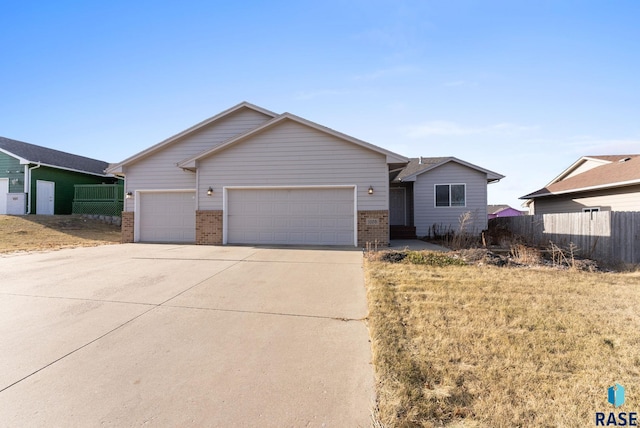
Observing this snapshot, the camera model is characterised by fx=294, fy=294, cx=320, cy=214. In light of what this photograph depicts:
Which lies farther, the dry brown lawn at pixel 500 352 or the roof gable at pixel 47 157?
the roof gable at pixel 47 157

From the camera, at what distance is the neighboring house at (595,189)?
42.1ft

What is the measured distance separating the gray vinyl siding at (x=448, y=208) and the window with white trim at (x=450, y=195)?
6.3 inches

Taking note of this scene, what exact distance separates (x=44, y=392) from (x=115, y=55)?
38.4 ft

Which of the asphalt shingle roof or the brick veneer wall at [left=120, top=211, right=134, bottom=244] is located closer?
the brick veneer wall at [left=120, top=211, right=134, bottom=244]

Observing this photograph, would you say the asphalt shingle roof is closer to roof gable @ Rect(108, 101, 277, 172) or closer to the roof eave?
the roof eave

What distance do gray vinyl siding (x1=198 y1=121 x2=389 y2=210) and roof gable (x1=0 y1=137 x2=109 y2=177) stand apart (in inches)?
375

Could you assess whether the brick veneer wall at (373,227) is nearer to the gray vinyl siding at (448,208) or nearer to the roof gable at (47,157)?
the gray vinyl siding at (448,208)

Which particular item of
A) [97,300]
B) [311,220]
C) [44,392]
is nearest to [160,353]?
[44,392]

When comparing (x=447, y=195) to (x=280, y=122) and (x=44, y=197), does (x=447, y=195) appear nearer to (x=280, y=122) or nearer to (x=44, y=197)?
(x=280, y=122)

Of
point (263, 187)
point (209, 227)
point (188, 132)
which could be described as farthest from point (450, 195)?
point (188, 132)

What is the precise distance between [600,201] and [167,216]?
20780 mm

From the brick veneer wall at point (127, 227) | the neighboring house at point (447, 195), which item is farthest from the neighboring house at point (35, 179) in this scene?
the neighboring house at point (447, 195)

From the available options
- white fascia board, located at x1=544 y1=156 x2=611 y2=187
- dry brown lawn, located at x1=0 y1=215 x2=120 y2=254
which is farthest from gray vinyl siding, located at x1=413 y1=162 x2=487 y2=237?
dry brown lawn, located at x1=0 y1=215 x2=120 y2=254

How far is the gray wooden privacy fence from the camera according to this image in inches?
374
